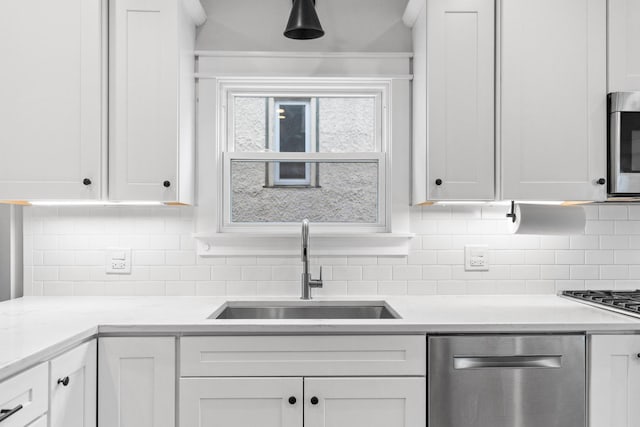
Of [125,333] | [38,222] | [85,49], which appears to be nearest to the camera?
[125,333]

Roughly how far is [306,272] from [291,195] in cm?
42

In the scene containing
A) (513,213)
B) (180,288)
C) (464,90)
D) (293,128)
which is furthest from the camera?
(293,128)

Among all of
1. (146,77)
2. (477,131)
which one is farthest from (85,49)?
(477,131)

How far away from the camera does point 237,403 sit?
5.63 ft

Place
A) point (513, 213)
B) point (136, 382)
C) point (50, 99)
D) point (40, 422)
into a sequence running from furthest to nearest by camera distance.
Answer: point (513, 213) → point (50, 99) → point (136, 382) → point (40, 422)

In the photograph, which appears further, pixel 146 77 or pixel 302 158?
pixel 302 158

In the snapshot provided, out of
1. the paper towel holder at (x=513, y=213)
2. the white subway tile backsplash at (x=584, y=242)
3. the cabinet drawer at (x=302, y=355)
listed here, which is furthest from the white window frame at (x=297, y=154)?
the white subway tile backsplash at (x=584, y=242)

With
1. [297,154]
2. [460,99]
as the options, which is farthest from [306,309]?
[460,99]

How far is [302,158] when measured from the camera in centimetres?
240

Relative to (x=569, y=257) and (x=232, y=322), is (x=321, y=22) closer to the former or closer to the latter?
(x=232, y=322)

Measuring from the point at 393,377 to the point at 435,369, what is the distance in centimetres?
15

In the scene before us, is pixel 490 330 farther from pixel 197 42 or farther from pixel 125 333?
pixel 197 42

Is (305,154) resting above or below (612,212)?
above

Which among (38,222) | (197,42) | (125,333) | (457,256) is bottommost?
(125,333)
